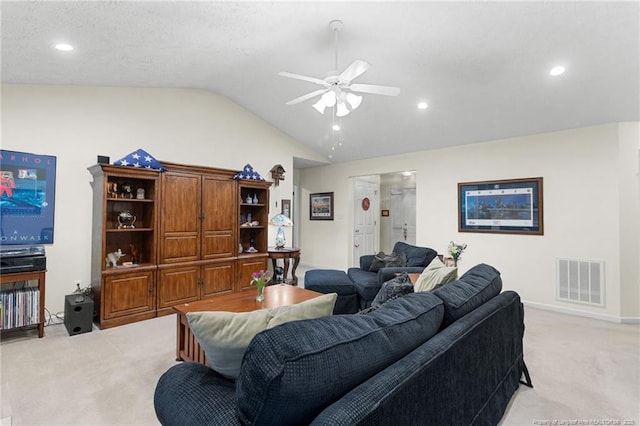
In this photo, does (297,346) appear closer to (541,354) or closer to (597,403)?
(597,403)

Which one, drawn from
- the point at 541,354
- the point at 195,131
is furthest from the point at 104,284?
the point at 541,354

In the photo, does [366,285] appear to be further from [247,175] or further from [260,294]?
[247,175]

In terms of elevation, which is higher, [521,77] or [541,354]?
[521,77]

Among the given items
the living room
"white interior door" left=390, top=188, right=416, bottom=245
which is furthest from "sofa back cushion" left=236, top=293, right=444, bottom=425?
"white interior door" left=390, top=188, right=416, bottom=245

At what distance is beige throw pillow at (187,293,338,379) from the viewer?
1.18 meters

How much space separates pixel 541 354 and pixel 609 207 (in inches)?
89.8

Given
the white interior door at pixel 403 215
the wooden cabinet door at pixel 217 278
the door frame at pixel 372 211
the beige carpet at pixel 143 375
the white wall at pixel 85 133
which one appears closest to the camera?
the beige carpet at pixel 143 375

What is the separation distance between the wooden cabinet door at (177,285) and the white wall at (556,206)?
12.4ft

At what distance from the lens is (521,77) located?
3.32 metres

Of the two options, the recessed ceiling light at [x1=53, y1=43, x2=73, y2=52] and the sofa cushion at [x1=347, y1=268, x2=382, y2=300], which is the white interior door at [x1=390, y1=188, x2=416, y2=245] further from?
the recessed ceiling light at [x1=53, y1=43, x2=73, y2=52]

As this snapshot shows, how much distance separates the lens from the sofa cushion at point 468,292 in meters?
1.57

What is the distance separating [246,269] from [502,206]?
155 inches

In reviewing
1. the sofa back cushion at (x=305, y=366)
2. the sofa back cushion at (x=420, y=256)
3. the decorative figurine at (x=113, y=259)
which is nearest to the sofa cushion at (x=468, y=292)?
the sofa back cushion at (x=305, y=366)

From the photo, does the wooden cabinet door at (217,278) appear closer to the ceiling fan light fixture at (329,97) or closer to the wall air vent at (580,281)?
the ceiling fan light fixture at (329,97)
